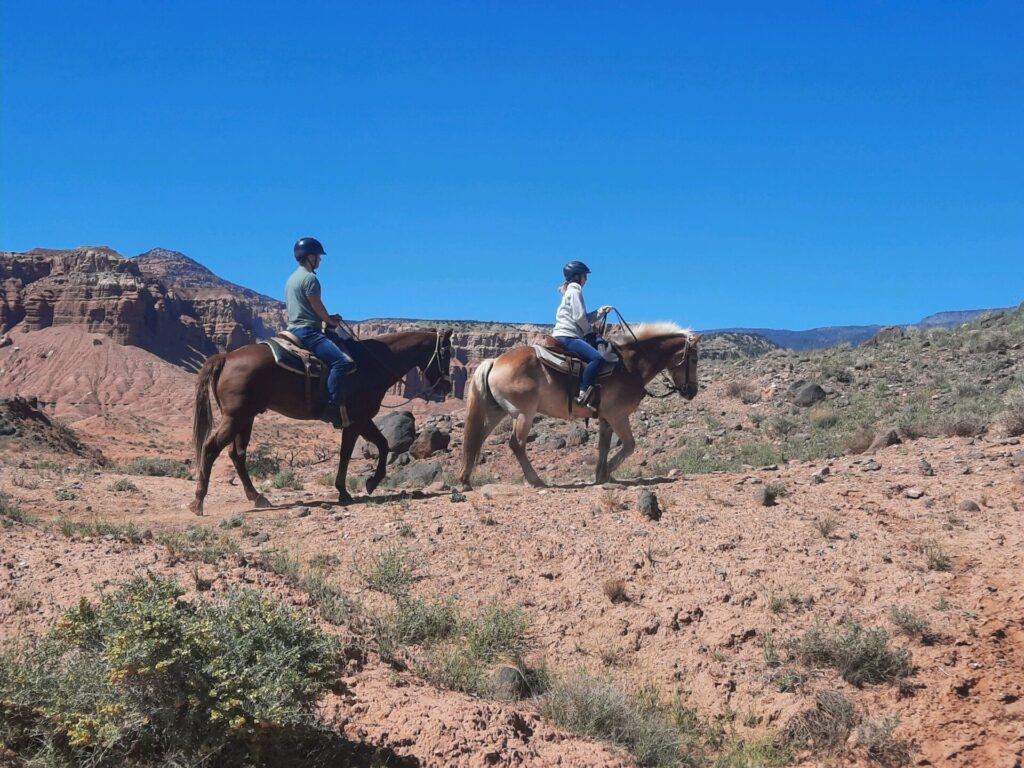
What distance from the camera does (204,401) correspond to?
40.4ft

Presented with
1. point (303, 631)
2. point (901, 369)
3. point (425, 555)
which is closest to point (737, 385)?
point (901, 369)

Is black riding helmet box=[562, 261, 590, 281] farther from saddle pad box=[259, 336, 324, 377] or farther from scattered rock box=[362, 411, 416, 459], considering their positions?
scattered rock box=[362, 411, 416, 459]

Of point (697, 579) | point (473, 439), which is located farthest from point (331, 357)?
point (697, 579)

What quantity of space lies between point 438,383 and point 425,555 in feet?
15.4

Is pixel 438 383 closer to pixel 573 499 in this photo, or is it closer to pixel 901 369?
pixel 573 499

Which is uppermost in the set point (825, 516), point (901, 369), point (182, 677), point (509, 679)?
point (901, 369)

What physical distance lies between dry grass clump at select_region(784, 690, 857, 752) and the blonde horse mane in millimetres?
7083

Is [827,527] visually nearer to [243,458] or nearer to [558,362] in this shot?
[558,362]

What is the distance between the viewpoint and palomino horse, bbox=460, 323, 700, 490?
12531 millimetres

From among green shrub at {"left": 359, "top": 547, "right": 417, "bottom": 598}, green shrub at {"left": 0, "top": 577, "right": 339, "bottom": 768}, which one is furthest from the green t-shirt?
green shrub at {"left": 0, "top": 577, "right": 339, "bottom": 768}

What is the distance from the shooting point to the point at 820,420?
64.1 ft

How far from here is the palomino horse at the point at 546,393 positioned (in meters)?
12.5

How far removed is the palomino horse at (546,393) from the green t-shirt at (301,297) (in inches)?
96.7

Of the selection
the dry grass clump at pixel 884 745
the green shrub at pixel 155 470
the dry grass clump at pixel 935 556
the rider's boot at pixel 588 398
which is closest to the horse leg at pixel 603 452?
the rider's boot at pixel 588 398
